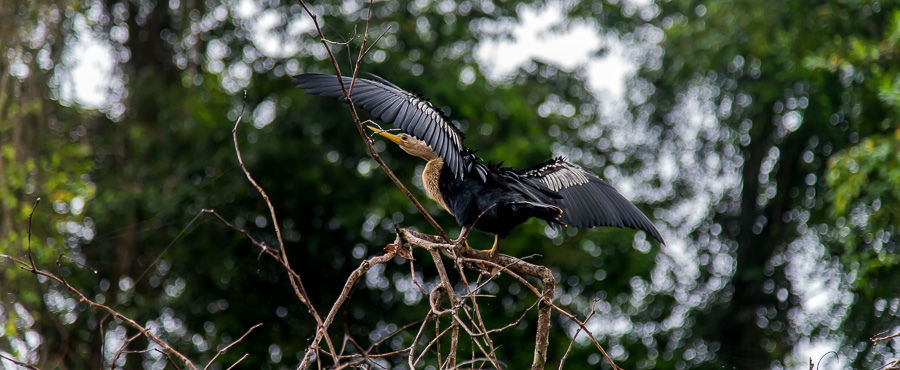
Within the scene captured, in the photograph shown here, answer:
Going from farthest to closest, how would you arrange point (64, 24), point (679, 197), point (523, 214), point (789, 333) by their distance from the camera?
point (679, 197), point (789, 333), point (64, 24), point (523, 214)

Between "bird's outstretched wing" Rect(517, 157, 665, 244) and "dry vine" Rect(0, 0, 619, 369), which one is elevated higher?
"bird's outstretched wing" Rect(517, 157, 665, 244)

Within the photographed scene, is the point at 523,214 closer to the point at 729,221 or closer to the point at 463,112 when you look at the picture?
the point at 463,112

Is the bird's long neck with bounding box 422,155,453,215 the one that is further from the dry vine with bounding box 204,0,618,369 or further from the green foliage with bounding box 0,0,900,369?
the green foliage with bounding box 0,0,900,369

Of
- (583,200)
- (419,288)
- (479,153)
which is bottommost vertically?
(419,288)

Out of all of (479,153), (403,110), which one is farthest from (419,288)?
(479,153)

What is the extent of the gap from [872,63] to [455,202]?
4.30m

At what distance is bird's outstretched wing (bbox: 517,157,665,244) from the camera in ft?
11.7

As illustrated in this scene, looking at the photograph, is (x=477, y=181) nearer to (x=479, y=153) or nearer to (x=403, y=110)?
(x=403, y=110)

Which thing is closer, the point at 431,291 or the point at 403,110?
the point at 431,291

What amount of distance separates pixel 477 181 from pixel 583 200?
531mm

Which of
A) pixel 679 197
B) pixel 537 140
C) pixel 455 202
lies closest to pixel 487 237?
pixel 537 140

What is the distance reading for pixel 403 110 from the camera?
306cm

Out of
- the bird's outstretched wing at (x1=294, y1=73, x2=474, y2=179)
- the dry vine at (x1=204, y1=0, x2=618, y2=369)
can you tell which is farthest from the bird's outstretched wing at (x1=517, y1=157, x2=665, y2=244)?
the dry vine at (x1=204, y1=0, x2=618, y2=369)

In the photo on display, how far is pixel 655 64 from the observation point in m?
9.71
